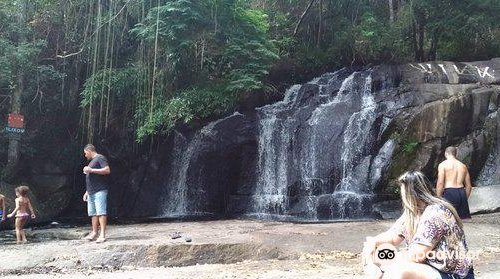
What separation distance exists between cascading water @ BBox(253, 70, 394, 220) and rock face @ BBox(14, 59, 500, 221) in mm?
33

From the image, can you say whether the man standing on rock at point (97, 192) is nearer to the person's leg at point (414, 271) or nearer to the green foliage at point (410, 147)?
the person's leg at point (414, 271)

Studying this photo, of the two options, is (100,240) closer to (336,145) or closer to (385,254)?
(385,254)

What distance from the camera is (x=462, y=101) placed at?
1341cm

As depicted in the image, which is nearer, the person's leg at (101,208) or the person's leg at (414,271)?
the person's leg at (414,271)

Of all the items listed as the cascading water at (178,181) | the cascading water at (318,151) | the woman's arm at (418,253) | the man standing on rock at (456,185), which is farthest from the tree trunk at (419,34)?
the woman's arm at (418,253)

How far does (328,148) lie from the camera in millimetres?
14438

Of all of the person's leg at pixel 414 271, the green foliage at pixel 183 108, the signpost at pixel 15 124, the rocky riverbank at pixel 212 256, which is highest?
the green foliage at pixel 183 108

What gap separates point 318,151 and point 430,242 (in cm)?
1190

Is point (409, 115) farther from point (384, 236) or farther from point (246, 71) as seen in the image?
point (384, 236)

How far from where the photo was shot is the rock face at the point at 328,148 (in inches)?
520

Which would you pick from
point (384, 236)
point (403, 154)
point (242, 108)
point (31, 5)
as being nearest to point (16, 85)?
point (31, 5)

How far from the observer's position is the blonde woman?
2766mm

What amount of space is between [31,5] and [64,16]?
1.14m

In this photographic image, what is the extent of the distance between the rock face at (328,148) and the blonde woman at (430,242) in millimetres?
10160
